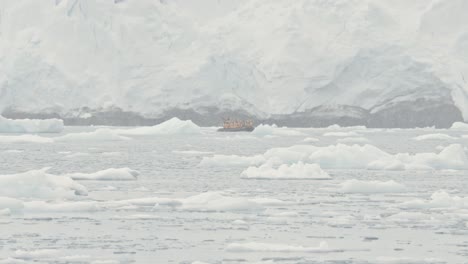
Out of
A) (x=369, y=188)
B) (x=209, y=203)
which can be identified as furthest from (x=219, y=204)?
(x=369, y=188)

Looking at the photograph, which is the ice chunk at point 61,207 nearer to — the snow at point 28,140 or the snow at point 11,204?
the snow at point 11,204

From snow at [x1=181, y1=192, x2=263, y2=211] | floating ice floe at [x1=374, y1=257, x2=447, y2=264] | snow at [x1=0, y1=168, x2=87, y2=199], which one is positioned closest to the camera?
floating ice floe at [x1=374, y1=257, x2=447, y2=264]

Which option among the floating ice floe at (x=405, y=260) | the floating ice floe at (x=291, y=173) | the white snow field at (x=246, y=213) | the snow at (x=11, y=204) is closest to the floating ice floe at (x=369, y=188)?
the white snow field at (x=246, y=213)

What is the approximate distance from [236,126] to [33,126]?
12274mm

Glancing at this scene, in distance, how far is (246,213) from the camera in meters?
14.8

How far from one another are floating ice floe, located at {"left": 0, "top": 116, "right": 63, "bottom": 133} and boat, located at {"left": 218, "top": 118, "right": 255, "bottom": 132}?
1036 centimetres

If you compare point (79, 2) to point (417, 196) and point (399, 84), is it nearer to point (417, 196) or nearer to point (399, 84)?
point (399, 84)

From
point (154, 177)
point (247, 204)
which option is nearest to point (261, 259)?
point (247, 204)

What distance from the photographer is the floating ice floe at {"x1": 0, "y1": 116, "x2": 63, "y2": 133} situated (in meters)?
49.3

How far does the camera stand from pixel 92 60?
5794 centimetres

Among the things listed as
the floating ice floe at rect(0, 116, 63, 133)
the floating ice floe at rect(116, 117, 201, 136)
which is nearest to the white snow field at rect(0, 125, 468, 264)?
the floating ice floe at rect(0, 116, 63, 133)

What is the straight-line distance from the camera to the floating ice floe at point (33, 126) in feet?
162

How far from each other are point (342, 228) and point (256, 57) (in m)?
45.9

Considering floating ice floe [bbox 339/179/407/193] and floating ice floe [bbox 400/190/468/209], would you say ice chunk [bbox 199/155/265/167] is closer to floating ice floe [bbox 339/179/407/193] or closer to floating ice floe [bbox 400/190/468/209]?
floating ice floe [bbox 339/179/407/193]
